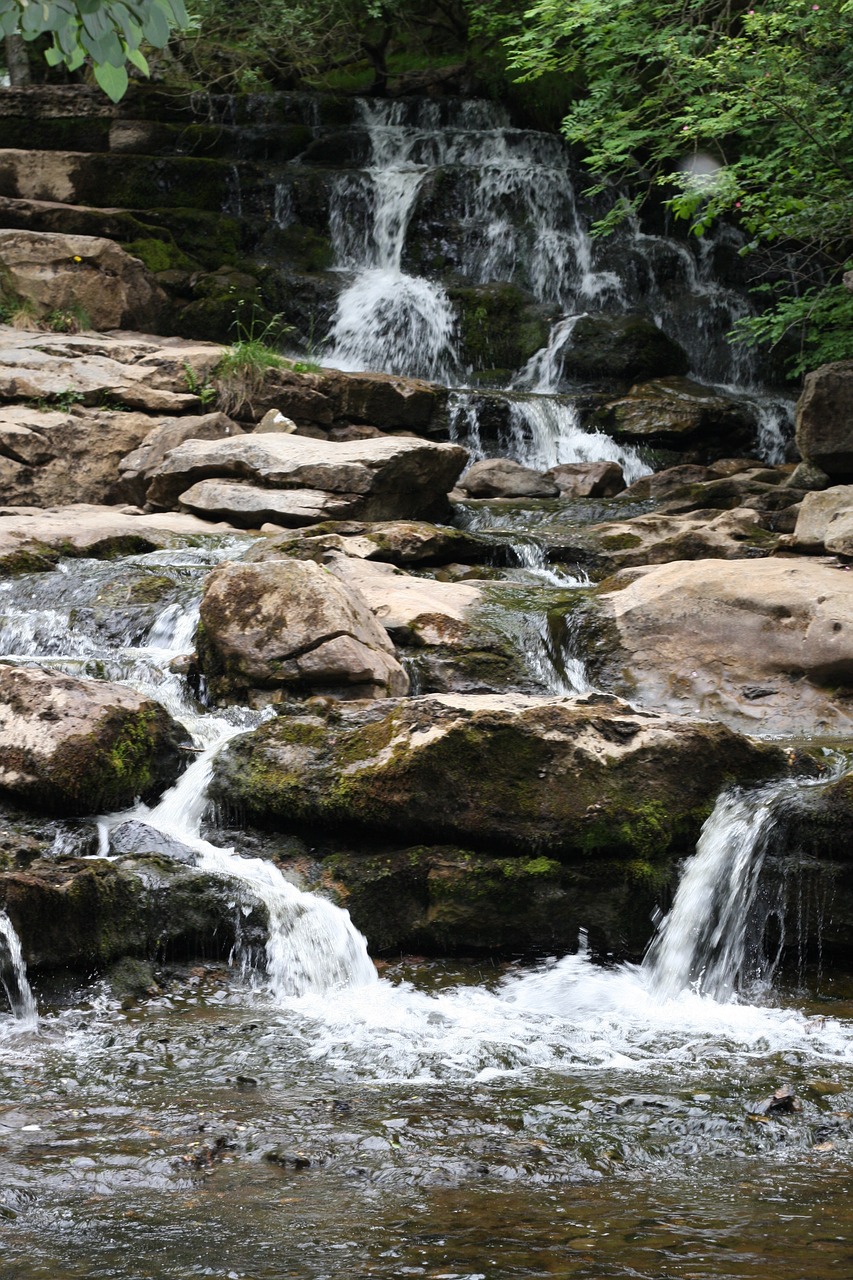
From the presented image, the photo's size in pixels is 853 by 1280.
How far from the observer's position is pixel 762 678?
7965mm

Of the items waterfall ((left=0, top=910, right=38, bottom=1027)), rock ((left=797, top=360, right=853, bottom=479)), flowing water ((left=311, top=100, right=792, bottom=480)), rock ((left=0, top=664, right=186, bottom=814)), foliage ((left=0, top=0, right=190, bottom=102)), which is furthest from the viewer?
flowing water ((left=311, top=100, right=792, bottom=480))

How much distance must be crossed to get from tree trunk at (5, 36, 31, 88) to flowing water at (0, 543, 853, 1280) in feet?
60.9

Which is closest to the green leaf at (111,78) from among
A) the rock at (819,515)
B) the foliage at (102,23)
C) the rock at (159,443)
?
the foliage at (102,23)

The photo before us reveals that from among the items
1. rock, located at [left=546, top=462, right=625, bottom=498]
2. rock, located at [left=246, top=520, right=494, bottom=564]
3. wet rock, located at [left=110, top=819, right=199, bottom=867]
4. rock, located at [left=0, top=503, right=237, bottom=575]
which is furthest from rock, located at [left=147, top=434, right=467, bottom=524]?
wet rock, located at [left=110, top=819, right=199, bottom=867]

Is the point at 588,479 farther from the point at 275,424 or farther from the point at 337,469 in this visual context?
the point at 337,469

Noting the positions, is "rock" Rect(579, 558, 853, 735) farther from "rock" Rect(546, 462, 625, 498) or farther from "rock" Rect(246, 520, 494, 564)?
"rock" Rect(546, 462, 625, 498)

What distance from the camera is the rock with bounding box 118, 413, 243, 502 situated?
12.2 m

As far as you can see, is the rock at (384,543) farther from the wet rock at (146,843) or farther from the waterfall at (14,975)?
the waterfall at (14,975)

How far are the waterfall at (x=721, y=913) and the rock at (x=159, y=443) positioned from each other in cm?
777

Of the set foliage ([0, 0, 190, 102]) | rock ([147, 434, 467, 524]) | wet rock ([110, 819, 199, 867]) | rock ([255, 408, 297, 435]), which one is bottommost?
wet rock ([110, 819, 199, 867])

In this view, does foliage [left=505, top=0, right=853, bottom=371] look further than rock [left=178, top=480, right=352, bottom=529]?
Yes

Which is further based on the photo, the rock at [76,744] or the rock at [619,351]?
the rock at [619,351]

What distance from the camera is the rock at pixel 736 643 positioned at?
777 centimetres

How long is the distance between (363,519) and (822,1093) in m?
7.80
